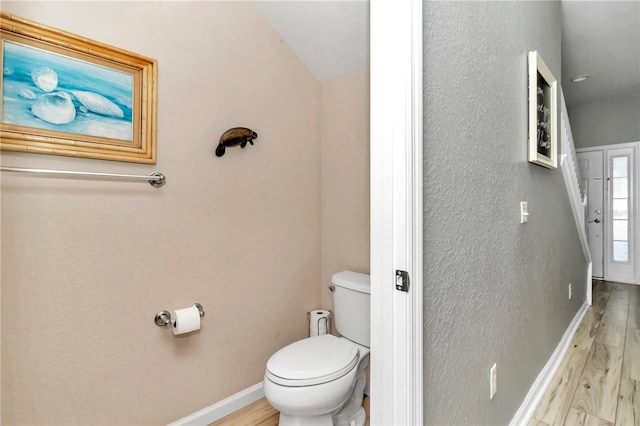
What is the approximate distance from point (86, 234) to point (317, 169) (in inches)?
52.3

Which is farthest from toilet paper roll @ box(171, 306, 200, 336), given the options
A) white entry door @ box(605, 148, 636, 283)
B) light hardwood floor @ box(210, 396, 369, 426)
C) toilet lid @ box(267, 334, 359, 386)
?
white entry door @ box(605, 148, 636, 283)

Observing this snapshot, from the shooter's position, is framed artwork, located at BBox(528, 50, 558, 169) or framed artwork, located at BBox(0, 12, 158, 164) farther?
framed artwork, located at BBox(528, 50, 558, 169)

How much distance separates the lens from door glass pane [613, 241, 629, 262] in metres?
4.07

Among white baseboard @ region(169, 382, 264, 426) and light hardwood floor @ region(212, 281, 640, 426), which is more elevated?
light hardwood floor @ region(212, 281, 640, 426)

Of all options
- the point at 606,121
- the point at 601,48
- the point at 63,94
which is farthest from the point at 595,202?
the point at 63,94

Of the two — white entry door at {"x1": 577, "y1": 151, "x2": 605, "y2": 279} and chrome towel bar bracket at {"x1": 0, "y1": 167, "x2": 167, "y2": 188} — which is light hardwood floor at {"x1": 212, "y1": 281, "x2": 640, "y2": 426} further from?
white entry door at {"x1": 577, "y1": 151, "x2": 605, "y2": 279}

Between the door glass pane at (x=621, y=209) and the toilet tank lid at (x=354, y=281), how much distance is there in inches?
172

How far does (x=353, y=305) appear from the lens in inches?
66.4

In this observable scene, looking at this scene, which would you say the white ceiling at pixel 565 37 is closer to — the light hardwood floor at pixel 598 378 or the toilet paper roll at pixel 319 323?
the toilet paper roll at pixel 319 323

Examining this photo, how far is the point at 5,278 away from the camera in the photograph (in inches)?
42.3

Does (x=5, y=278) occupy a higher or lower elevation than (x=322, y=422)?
higher

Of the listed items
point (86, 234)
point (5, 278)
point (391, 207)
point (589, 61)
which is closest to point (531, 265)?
point (391, 207)

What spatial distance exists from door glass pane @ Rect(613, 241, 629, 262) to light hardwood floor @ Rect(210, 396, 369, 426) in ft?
14.7

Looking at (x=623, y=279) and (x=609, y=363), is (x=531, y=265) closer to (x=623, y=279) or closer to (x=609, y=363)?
(x=609, y=363)
